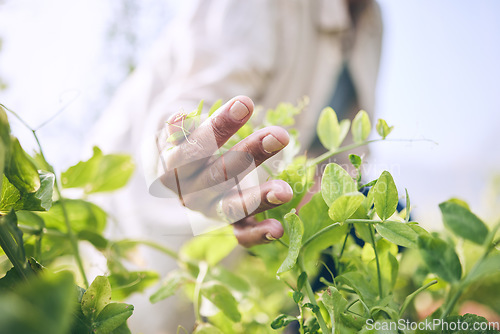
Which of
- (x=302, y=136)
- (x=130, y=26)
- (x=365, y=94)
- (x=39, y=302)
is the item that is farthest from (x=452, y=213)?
(x=130, y=26)

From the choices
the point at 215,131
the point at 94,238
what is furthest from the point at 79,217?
the point at 215,131

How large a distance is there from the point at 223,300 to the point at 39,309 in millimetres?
147

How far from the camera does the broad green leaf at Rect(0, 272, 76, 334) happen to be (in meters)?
0.06

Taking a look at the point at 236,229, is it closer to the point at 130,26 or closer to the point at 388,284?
the point at 388,284

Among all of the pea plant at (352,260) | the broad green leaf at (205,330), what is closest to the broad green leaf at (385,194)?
the pea plant at (352,260)

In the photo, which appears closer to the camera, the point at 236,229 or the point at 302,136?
the point at 236,229

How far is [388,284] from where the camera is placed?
0.16m

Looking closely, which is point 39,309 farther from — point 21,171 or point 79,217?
point 79,217

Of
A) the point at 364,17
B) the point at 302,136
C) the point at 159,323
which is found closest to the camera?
the point at 159,323

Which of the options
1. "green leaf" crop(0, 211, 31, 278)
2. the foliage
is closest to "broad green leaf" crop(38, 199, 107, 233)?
the foliage

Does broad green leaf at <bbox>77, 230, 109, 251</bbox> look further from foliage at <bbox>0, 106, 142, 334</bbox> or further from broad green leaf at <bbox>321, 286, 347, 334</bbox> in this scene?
broad green leaf at <bbox>321, 286, 347, 334</bbox>

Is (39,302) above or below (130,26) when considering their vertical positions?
below

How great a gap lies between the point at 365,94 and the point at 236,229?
1.12 m

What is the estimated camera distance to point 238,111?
0.16 metres
